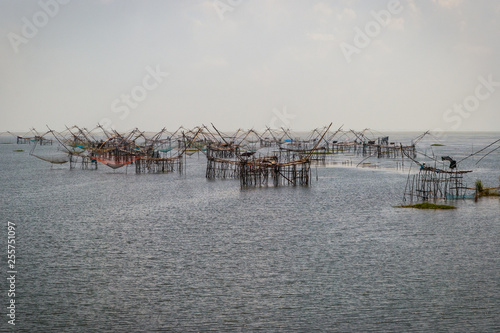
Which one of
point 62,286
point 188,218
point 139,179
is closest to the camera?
point 62,286

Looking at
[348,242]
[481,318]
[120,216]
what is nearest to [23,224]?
[120,216]

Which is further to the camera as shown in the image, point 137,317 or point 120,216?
point 120,216

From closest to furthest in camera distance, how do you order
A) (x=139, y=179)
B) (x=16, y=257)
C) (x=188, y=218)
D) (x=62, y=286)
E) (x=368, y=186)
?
(x=62, y=286)
(x=16, y=257)
(x=188, y=218)
(x=368, y=186)
(x=139, y=179)

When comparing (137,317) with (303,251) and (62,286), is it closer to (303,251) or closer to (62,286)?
(62,286)

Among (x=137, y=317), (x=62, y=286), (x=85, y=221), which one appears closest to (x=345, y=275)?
(x=137, y=317)

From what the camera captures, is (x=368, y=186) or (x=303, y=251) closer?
(x=303, y=251)

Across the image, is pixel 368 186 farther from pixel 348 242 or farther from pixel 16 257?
pixel 16 257
